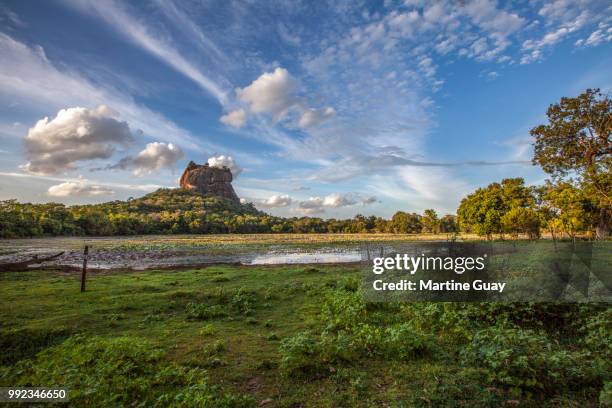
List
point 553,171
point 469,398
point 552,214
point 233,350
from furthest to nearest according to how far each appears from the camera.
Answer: point 552,214
point 553,171
point 233,350
point 469,398

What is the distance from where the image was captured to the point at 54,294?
48.8 ft

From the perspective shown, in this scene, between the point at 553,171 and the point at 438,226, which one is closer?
the point at 553,171

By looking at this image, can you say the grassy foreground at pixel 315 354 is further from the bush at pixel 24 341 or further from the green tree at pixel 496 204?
the green tree at pixel 496 204

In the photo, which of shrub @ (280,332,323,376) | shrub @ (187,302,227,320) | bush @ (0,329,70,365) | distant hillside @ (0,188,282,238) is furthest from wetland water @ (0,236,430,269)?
distant hillside @ (0,188,282,238)

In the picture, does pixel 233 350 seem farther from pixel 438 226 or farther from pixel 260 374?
pixel 438 226

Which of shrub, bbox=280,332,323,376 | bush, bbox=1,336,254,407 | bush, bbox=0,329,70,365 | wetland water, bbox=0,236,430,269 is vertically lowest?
wetland water, bbox=0,236,430,269

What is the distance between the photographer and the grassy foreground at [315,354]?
549 cm

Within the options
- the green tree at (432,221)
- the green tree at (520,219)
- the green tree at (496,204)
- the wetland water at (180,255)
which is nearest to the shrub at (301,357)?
the wetland water at (180,255)

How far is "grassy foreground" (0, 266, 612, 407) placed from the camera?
5.49 metres

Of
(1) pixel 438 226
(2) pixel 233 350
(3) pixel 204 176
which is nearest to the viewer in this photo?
(2) pixel 233 350

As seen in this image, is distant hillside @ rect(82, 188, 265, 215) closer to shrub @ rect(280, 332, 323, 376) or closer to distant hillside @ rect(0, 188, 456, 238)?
distant hillside @ rect(0, 188, 456, 238)

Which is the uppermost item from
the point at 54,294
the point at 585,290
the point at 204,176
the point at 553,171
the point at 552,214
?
the point at 204,176

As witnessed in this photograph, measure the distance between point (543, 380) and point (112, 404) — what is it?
7.28 metres

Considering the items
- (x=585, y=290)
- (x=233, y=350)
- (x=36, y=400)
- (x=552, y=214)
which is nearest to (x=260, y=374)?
(x=233, y=350)
